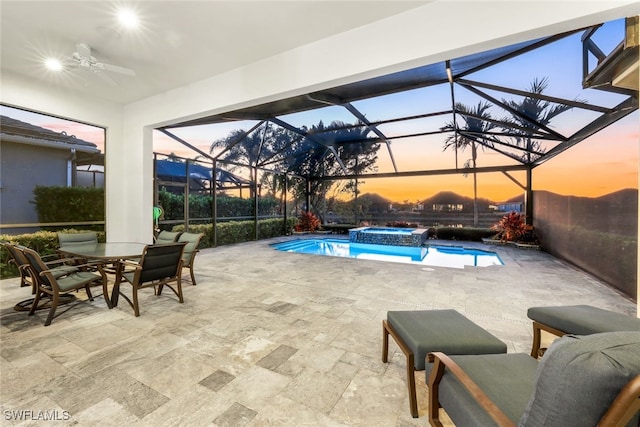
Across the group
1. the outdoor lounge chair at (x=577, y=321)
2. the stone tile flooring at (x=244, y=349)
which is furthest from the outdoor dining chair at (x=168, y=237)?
the outdoor lounge chair at (x=577, y=321)

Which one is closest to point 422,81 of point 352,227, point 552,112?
point 552,112

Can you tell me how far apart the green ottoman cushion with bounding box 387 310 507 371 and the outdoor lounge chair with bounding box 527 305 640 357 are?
72 cm

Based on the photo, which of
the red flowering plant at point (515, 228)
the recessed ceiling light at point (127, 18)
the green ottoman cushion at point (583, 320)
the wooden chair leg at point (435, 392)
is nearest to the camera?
the wooden chair leg at point (435, 392)

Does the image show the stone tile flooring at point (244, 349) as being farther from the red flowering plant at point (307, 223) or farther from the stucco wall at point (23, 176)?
the red flowering plant at point (307, 223)

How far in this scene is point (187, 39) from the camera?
3355mm

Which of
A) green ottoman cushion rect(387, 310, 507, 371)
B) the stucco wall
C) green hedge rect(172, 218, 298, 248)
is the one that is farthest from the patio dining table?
green hedge rect(172, 218, 298, 248)

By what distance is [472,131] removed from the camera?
8.30m

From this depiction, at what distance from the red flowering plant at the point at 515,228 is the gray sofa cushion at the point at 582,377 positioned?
31.7 ft

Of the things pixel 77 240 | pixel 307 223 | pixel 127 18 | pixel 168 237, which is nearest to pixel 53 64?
pixel 127 18

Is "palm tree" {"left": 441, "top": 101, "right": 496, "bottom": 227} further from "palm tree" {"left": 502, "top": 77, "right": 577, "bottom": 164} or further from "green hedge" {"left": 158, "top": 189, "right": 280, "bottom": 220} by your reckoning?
"green hedge" {"left": 158, "top": 189, "right": 280, "bottom": 220}

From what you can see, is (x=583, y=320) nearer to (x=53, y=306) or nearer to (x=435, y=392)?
(x=435, y=392)

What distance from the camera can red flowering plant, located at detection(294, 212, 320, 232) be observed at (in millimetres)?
12758

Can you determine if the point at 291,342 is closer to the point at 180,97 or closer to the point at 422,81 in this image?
the point at 180,97

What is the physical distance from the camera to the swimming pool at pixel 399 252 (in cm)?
714
